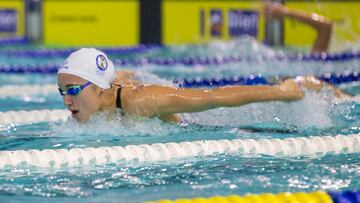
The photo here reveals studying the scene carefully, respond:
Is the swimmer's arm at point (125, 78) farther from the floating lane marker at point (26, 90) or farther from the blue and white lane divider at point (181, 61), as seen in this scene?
the blue and white lane divider at point (181, 61)

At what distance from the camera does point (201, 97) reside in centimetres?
380

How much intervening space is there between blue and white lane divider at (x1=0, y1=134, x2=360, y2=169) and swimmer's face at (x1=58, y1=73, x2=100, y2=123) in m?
0.39

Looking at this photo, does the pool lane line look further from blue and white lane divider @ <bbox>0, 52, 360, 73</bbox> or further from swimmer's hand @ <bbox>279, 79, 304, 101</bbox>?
blue and white lane divider @ <bbox>0, 52, 360, 73</bbox>

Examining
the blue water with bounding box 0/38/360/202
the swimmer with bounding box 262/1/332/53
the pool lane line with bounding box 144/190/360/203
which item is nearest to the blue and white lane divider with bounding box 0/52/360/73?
the swimmer with bounding box 262/1/332/53

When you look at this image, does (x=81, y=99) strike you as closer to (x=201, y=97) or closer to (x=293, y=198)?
(x=201, y=97)

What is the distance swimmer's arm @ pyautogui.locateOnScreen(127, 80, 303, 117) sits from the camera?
12.5 feet

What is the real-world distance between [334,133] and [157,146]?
3.13 ft

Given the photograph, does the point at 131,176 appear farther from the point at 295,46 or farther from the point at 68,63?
the point at 295,46

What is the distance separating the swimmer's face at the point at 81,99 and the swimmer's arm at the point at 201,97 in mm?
222

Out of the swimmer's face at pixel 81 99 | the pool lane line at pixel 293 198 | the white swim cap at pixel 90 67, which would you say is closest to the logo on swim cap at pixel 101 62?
the white swim cap at pixel 90 67

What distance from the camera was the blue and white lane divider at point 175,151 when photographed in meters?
3.46

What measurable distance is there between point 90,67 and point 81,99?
0.56 ft

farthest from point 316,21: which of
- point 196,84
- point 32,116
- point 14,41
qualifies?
point 14,41

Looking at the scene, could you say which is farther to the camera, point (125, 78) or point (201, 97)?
point (125, 78)
